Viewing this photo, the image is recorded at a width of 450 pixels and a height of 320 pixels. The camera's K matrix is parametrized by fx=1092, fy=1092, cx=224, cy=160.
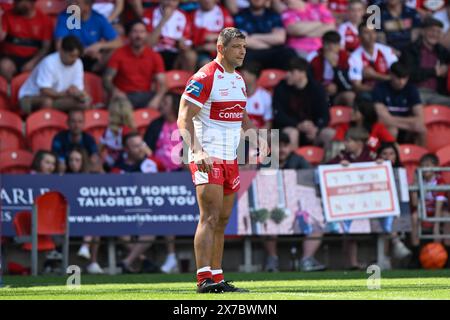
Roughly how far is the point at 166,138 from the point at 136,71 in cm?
163

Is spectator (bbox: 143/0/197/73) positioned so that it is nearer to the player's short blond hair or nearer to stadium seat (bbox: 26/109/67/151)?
stadium seat (bbox: 26/109/67/151)

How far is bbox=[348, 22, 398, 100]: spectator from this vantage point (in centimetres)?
1920

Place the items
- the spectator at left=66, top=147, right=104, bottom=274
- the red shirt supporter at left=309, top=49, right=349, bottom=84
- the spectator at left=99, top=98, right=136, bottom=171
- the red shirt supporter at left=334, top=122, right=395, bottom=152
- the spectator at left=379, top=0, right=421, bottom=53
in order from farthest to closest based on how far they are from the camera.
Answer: the spectator at left=379, top=0, right=421, bottom=53
the red shirt supporter at left=309, top=49, right=349, bottom=84
the spectator at left=99, top=98, right=136, bottom=171
the red shirt supporter at left=334, top=122, right=395, bottom=152
the spectator at left=66, top=147, right=104, bottom=274

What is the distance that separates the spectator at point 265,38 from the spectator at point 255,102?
691mm

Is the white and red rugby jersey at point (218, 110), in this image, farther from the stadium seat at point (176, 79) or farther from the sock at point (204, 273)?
the stadium seat at point (176, 79)

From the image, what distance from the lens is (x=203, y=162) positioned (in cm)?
1056

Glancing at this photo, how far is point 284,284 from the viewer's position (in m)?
13.1

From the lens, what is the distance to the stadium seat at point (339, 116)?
61.6 feet

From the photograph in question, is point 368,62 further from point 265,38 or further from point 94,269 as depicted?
point 94,269

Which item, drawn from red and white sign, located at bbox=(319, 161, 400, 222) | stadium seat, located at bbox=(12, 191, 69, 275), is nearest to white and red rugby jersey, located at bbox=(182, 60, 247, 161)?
stadium seat, located at bbox=(12, 191, 69, 275)

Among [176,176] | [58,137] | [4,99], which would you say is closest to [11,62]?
[4,99]

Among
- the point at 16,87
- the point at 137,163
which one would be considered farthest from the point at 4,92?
the point at 137,163

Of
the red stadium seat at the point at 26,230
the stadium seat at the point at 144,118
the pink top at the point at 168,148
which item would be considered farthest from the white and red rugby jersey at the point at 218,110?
the stadium seat at the point at 144,118

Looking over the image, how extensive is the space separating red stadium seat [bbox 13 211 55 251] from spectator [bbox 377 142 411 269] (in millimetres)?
5255
